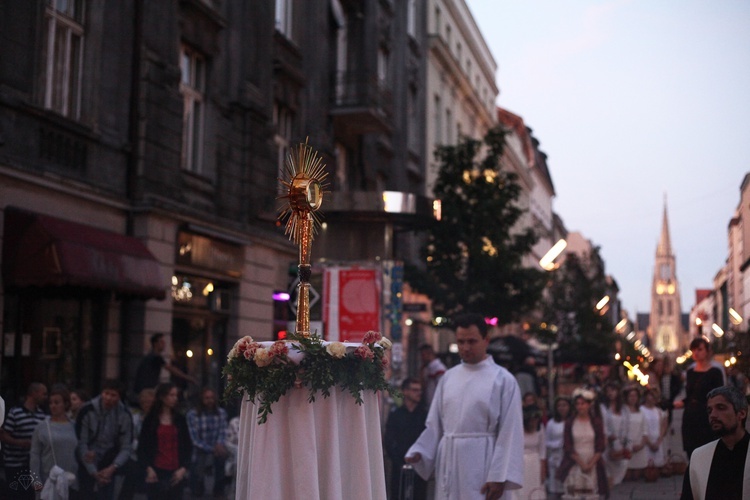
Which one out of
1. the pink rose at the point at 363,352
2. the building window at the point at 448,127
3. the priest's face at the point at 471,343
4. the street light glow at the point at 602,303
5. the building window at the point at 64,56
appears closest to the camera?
the pink rose at the point at 363,352

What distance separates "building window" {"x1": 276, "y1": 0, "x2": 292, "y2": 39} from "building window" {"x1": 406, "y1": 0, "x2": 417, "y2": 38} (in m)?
11.1

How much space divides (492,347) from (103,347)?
14.2 metres

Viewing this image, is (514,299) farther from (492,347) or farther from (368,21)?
(368,21)

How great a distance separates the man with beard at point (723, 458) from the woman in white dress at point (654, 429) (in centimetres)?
1385

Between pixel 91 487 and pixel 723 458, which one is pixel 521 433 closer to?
pixel 723 458

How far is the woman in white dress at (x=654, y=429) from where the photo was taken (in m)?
20.5

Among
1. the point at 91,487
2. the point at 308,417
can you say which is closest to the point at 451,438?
the point at 308,417

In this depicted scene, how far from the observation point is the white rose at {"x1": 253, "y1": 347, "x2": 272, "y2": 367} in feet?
22.0

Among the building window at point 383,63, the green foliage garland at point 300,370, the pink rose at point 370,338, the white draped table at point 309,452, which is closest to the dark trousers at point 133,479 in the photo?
the white draped table at point 309,452

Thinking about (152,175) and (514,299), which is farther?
(514,299)

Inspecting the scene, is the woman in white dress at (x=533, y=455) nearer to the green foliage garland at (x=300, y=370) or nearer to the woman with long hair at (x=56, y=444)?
the woman with long hair at (x=56, y=444)

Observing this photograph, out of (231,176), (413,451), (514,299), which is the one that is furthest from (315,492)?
(514,299)

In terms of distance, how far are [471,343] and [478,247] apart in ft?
64.4

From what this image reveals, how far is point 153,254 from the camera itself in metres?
18.9
